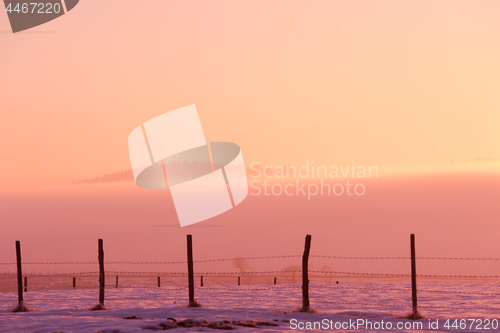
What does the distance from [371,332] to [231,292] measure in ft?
33.9

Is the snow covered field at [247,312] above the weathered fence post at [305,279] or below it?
below

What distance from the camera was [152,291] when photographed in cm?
2300

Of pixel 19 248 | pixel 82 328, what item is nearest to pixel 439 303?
pixel 82 328

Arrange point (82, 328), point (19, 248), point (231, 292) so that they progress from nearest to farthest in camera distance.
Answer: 1. point (82, 328)
2. point (19, 248)
3. point (231, 292)

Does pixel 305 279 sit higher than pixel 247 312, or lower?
higher

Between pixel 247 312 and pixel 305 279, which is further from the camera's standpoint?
pixel 305 279

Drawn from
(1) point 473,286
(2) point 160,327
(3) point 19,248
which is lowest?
(1) point 473,286

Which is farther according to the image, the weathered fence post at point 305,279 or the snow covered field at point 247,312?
the weathered fence post at point 305,279

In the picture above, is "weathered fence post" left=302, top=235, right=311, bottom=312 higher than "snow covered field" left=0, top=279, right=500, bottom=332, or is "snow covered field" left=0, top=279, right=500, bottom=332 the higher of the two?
"weathered fence post" left=302, top=235, right=311, bottom=312

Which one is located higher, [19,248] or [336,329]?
[19,248]

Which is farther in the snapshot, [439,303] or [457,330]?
[439,303]

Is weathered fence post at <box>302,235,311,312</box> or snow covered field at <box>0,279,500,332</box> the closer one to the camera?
snow covered field at <box>0,279,500,332</box>

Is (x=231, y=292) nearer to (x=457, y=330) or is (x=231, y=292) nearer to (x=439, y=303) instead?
(x=439, y=303)

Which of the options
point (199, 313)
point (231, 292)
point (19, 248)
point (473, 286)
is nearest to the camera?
point (199, 313)
